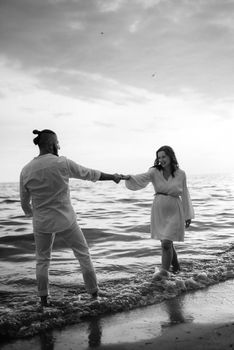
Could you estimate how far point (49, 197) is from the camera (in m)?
4.46

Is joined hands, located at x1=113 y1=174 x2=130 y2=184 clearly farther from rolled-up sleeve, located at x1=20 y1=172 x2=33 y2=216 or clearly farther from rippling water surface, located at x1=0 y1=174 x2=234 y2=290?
rippling water surface, located at x1=0 y1=174 x2=234 y2=290

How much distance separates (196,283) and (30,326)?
264 centimetres

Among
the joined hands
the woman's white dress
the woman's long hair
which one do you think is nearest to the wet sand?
the woman's white dress

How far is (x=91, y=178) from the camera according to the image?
15.2 feet

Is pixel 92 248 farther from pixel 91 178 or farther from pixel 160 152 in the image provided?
pixel 91 178

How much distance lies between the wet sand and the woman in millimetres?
1218

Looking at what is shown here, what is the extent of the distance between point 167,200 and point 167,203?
0.05 meters

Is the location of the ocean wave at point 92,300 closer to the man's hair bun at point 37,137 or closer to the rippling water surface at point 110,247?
the rippling water surface at point 110,247

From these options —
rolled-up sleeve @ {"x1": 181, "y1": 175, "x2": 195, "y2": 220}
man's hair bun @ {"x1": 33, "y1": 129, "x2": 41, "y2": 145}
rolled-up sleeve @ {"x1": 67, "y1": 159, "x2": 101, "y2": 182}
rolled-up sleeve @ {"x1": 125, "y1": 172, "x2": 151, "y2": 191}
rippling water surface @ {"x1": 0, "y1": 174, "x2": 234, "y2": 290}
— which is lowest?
rippling water surface @ {"x1": 0, "y1": 174, "x2": 234, "y2": 290}

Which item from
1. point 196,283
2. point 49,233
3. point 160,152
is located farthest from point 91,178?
point 196,283

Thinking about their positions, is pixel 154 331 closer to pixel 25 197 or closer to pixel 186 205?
pixel 25 197

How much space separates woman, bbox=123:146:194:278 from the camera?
18.7 feet

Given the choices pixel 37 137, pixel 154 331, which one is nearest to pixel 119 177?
pixel 37 137

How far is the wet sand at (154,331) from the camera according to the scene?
337 cm
